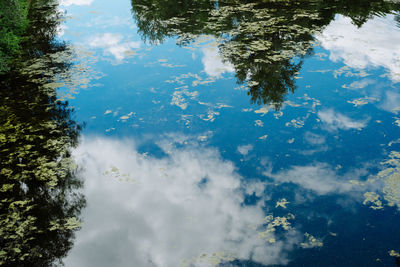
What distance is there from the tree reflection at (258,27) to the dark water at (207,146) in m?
0.07

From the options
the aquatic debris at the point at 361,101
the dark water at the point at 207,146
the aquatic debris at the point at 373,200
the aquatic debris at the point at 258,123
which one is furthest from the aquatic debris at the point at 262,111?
the aquatic debris at the point at 373,200

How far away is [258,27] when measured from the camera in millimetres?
10594

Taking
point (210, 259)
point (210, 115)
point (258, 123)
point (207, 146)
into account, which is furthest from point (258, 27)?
point (210, 259)

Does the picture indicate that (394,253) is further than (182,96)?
No

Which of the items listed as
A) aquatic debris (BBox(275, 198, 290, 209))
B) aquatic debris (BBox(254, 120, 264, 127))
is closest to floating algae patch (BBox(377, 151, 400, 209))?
aquatic debris (BBox(275, 198, 290, 209))

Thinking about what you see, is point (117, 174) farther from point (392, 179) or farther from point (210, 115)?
point (392, 179)

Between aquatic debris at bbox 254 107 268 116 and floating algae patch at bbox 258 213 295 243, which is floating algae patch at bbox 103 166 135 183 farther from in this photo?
aquatic debris at bbox 254 107 268 116

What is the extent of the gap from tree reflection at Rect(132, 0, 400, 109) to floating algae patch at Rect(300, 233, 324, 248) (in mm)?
3768

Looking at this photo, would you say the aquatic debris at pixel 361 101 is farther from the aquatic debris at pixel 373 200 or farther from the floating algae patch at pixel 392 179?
the aquatic debris at pixel 373 200

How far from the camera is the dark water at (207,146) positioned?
4445 millimetres

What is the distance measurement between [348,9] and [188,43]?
683 cm

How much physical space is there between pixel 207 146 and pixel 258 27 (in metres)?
6.19

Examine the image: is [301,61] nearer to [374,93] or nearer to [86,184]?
[374,93]

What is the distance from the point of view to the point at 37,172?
5.48 meters
